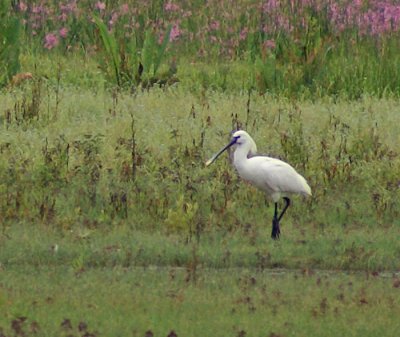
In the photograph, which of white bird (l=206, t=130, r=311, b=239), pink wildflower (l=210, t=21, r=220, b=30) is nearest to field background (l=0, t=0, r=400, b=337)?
pink wildflower (l=210, t=21, r=220, b=30)

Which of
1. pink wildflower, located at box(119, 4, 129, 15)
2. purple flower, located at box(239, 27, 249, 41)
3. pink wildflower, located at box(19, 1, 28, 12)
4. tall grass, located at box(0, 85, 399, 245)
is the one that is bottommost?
tall grass, located at box(0, 85, 399, 245)

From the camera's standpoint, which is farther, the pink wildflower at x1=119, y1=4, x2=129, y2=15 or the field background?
the pink wildflower at x1=119, y1=4, x2=129, y2=15

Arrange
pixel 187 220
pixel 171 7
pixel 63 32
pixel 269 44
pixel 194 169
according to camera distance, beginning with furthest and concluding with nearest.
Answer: pixel 171 7
pixel 63 32
pixel 269 44
pixel 194 169
pixel 187 220

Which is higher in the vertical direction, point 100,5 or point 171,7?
point 100,5

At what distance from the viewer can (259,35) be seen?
59.8ft

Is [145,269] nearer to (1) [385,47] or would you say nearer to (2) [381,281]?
(2) [381,281]

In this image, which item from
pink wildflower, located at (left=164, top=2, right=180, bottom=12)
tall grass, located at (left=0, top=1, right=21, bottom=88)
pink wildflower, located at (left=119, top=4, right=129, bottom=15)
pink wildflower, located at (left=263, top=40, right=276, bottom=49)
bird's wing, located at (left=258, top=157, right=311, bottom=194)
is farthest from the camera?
pink wildflower, located at (left=164, top=2, right=180, bottom=12)

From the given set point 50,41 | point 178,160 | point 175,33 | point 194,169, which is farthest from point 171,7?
point 194,169

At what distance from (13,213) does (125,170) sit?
1.36 metres

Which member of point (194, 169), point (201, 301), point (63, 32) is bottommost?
point (194, 169)

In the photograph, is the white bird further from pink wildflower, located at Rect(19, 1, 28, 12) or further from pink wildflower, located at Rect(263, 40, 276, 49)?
pink wildflower, located at Rect(19, 1, 28, 12)

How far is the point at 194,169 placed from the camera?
40.6 ft

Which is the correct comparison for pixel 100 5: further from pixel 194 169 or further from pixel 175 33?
pixel 194 169

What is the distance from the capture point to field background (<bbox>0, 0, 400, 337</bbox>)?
27.3 ft
